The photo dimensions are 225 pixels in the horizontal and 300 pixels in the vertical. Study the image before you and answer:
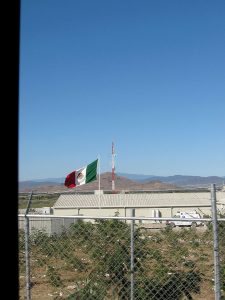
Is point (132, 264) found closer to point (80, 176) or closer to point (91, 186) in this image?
point (80, 176)

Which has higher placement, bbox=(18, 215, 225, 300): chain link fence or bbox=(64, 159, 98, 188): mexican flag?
bbox=(64, 159, 98, 188): mexican flag

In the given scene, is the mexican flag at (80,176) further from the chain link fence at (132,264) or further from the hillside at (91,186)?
the chain link fence at (132,264)

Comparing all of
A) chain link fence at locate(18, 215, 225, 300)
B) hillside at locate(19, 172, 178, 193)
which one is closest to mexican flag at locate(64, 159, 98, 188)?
hillside at locate(19, 172, 178, 193)

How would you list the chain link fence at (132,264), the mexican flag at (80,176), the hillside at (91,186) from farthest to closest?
the hillside at (91,186)
the mexican flag at (80,176)
the chain link fence at (132,264)

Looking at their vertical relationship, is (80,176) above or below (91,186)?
above

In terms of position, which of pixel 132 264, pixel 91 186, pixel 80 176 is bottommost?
pixel 132 264

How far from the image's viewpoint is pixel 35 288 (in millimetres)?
9094

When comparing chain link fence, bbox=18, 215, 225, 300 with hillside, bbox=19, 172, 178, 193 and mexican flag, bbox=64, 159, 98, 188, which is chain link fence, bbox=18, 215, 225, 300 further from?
mexican flag, bbox=64, 159, 98, 188

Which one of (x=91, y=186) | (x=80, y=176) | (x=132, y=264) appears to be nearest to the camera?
(x=132, y=264)

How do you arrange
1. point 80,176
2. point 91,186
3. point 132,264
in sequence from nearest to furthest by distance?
point 132,264
point 80,176
point 91,186

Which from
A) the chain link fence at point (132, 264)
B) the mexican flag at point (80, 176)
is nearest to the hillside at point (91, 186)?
the mexican flag at point (80, 176)

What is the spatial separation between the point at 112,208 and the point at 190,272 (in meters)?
8.17

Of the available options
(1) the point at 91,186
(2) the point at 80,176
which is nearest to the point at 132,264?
(2) the point at 80,176

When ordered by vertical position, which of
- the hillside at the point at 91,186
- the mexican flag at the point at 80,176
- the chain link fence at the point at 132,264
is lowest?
the chain link fence at the point at 132,264
